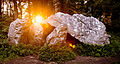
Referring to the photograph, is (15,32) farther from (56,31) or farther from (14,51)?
(56,31)

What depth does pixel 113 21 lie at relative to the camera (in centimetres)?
1428

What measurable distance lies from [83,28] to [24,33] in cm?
486

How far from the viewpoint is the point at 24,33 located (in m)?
9.26

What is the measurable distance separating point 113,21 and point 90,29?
602cm

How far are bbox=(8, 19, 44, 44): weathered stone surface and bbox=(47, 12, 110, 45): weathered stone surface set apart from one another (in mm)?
1334

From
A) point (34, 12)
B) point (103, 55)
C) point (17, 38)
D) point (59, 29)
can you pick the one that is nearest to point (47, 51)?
point (59, 29)

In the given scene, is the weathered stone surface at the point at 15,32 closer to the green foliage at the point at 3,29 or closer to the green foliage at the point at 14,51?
the green foliage at the point at 3,29

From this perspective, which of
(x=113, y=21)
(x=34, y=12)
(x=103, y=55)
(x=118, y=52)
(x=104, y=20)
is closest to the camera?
(x=103, y=55)

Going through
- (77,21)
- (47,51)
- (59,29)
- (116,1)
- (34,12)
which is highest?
(116,1)

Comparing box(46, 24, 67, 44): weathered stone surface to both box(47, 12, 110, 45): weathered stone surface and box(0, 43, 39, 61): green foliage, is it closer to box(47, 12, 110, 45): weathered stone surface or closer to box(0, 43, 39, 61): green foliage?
box(47, 12, 110, 45): weathered stone surface

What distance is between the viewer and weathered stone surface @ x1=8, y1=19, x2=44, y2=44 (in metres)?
8.86

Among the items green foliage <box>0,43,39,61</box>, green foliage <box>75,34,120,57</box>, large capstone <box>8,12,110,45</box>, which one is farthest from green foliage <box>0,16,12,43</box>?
green foliage <box>75,34,120,57</box>

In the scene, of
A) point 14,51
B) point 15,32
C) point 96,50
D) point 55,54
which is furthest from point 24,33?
point 96,50

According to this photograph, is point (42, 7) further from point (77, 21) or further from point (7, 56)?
point (7, 56)
